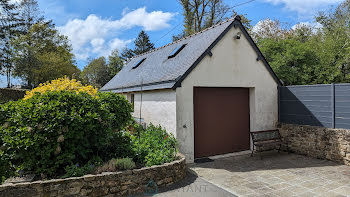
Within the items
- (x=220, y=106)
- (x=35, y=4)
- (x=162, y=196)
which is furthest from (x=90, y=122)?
(x=35, y=4)

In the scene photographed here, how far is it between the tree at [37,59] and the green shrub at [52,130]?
20.6 metres

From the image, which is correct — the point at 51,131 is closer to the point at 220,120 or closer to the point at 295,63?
the point at 220,120

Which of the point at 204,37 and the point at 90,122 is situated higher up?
the point at 204,37

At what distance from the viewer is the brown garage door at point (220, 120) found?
25.8 ft

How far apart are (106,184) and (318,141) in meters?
7.53

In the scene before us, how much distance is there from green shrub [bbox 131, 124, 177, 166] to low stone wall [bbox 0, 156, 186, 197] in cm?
33

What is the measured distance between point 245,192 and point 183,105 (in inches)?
130

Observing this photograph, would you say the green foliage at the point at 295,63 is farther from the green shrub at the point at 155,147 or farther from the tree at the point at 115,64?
the tree at the point at 115,64

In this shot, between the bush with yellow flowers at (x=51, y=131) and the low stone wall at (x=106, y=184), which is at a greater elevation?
the bush with yellow flowers at (x=51, y=131)

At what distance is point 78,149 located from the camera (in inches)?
204

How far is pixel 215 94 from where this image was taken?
825 cm

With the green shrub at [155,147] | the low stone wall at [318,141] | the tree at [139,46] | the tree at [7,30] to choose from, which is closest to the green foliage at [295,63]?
the low stone wall at [318,141]

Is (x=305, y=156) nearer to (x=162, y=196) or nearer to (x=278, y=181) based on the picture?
(x=278, y=181)

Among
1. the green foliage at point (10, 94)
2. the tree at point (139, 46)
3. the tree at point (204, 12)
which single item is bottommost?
the green foliage at point (10, 94)
